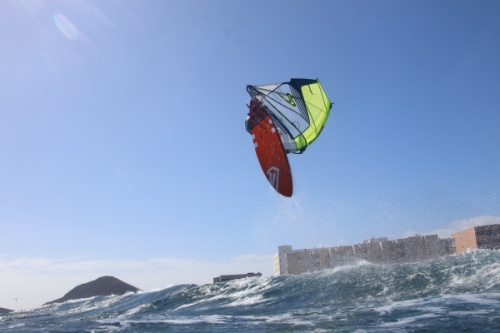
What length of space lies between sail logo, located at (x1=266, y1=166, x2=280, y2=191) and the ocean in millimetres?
2652

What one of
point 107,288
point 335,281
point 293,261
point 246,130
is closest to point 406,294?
point 335,281

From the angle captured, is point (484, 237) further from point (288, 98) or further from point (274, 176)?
point (274, 176)

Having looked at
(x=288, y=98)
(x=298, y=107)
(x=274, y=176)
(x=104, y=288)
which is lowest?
(x=104, y=288)

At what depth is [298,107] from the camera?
10445mm

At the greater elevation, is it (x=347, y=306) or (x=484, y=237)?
(x=484, y=237)

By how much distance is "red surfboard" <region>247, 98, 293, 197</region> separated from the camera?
761 centimetres

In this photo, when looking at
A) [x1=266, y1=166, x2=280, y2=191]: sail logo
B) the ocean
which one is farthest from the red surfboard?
the ocean

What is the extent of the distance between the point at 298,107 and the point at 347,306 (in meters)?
5.20

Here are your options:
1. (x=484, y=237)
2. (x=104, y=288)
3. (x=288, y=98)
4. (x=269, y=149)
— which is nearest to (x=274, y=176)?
(x=269, y=149)

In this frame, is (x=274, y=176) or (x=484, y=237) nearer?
(x=274, y=176)

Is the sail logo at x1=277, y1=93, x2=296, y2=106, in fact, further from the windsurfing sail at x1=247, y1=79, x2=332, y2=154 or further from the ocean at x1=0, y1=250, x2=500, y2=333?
the ocean at x1=0, y1=250, x2=500, y2=333

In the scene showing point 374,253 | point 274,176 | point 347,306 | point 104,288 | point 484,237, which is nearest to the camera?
point 274,176

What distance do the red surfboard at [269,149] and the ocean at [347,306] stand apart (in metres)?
2.66

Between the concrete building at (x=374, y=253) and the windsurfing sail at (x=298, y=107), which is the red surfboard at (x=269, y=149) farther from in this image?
the concrete building at (x=374, y=253)
